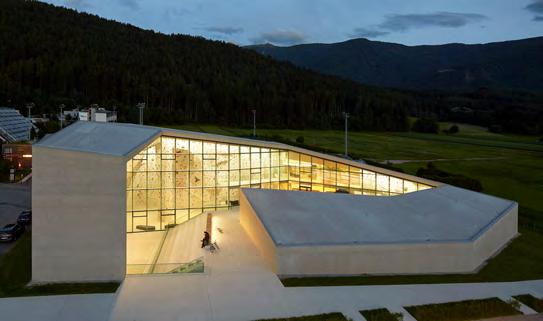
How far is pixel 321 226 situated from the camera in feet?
66.5

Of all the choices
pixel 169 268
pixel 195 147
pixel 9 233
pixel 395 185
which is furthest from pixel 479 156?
pixel 9 233

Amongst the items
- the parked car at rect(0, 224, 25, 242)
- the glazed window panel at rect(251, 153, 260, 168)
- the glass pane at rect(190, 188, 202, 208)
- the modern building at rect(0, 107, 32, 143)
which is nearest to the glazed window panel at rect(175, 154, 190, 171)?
the glass pane at rect(190, 188, 202, 208)

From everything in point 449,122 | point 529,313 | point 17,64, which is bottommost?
point 529,313

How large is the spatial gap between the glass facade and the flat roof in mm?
2951

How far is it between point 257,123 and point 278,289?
77413 millimetres

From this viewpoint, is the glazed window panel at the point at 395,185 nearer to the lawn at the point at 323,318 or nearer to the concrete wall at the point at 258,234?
the concrete wall at the point at 258,234

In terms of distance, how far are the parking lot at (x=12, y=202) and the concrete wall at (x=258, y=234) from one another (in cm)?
1229

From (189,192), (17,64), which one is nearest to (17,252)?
(189,192)

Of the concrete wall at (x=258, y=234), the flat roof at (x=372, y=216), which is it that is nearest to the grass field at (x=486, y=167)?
the concrete wall at (x=258, y=234)

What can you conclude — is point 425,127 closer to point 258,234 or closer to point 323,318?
point 258,234

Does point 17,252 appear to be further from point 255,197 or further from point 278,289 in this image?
point 278,289

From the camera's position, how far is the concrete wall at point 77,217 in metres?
17.3

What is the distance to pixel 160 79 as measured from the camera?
10738 centimetres

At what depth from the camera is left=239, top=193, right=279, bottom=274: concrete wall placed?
60.1 feet
